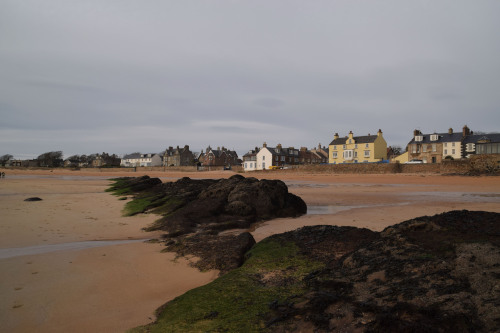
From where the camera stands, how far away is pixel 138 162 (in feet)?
480

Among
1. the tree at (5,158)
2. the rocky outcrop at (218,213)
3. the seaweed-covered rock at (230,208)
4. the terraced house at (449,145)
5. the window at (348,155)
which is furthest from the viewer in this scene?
the tree at (5,158)

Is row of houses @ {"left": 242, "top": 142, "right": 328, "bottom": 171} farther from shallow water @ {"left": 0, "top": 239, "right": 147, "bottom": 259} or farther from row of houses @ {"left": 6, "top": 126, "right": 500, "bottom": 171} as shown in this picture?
shallow water @ {"left": 0, "top": 239, "right": 147, "bottom": 259}

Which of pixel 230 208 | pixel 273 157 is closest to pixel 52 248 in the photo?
pixel 230 208

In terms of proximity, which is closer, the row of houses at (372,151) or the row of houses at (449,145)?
the row of houses at (449,145)

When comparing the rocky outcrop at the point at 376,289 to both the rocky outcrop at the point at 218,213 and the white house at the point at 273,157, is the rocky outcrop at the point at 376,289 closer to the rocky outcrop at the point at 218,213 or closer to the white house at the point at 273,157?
the rocky outcrop at the point at 218,213

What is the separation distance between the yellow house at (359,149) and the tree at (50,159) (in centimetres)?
11111

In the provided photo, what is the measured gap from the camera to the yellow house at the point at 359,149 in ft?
248

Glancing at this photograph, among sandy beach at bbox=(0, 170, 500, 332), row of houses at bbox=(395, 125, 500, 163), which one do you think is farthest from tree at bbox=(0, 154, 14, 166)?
sandy beach at bbox=(0, 170, 500, 332)

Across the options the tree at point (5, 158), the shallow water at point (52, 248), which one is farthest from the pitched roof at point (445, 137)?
the tree at point (5, 158)

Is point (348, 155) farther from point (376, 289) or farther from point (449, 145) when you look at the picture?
point (376, 289)

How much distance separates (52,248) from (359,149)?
76.5 meters

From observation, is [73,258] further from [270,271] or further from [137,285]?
[270,271]

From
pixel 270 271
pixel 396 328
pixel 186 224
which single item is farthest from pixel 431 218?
pixel 186 224

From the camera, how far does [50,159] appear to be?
127562mm
